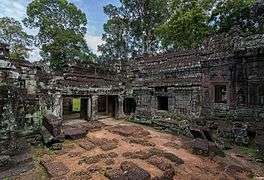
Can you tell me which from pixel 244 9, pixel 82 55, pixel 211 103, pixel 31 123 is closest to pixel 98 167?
pixel 31 123

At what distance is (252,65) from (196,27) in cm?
1295

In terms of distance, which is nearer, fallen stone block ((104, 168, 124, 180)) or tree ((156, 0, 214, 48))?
fallen stone block ((104, 168, 124, 180))

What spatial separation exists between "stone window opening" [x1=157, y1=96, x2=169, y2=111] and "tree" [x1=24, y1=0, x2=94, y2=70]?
1370 centimetres

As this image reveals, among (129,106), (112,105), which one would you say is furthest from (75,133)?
(129,106)

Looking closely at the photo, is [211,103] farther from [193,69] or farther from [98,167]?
[98,167]

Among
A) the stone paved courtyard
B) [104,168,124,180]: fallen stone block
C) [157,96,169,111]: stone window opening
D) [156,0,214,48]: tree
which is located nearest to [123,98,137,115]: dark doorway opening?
[157,96,169,111]: stone window opening

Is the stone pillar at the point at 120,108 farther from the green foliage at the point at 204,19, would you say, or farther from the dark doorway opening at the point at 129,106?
the green foliage at the point at 204,19

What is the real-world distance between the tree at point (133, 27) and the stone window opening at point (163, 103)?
17.6 m

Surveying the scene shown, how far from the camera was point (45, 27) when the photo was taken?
2670 cm

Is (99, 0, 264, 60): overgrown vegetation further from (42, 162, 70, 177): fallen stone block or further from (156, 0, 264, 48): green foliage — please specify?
(42, 162, 70, 177): fallen stone block

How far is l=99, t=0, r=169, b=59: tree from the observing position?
107 feet

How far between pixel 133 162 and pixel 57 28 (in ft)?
73.5

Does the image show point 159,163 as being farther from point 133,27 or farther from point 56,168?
point 133,27

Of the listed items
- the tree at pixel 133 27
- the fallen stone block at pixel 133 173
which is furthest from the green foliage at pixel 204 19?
the fallen stone block at pixel 133 173
